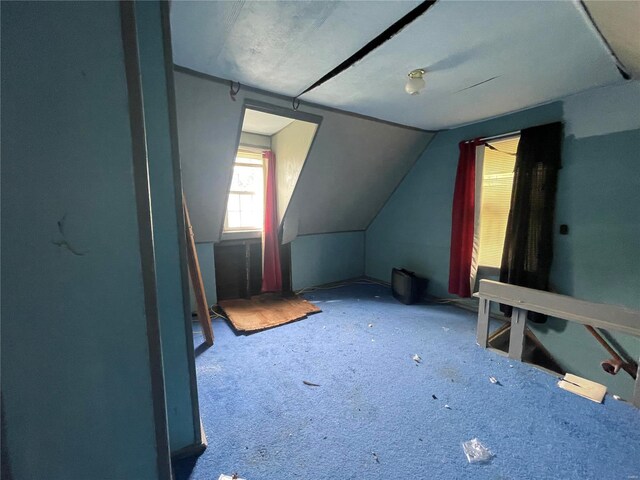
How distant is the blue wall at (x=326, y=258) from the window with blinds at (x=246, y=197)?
0.70 m

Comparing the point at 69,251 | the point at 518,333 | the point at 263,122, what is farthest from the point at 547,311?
the point at 263,122

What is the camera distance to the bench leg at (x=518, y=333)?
2004 millimetres

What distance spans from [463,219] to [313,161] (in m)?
1.87

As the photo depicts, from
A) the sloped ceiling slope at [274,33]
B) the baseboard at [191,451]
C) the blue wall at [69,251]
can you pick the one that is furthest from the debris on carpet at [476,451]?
the sloped ceiling slope at [274,33]

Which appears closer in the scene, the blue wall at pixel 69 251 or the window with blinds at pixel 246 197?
the blue wall at pixel 69 251

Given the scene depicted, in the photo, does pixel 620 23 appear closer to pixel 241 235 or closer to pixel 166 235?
pixel 166 235

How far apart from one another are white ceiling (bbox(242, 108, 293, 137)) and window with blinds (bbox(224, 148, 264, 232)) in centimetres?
35

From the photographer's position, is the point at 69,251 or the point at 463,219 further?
the point at 463,219

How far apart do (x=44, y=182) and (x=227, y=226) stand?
287cm


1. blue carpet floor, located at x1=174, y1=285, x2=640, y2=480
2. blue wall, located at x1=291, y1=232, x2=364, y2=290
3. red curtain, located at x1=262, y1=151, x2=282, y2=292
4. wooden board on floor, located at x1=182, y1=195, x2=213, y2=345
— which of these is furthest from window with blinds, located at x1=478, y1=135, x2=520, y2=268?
wooden board on floor, located at x1=182, y1=195, x2=213, y2=345

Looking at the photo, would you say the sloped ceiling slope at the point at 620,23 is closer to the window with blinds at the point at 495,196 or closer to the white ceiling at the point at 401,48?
the white ceiling at the point at 401,48

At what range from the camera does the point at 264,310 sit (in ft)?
9.97

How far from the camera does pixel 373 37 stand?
136 centimetres

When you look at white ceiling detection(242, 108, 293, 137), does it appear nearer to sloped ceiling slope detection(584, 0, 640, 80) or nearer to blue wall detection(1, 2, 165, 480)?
blue wall detection(1, 2, 165, 480)
